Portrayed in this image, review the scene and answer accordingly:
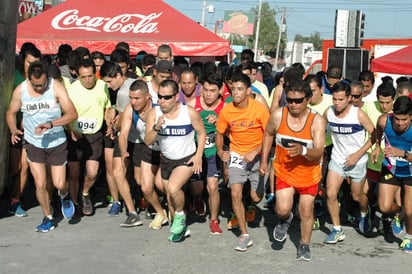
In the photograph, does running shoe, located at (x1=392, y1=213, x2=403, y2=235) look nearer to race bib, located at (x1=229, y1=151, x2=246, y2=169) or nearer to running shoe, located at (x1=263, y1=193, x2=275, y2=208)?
running shoe, located at (x1=263, y1=193, x2=275, y2=208)

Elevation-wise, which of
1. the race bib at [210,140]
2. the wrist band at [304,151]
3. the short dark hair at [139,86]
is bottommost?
the race bib at [210,140]

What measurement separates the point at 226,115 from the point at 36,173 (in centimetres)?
246

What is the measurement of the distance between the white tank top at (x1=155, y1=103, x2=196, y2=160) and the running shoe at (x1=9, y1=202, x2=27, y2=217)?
7.50 ft

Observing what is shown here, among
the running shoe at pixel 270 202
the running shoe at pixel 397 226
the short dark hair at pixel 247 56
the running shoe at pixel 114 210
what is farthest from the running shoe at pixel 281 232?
the short dark hair at pixel 247 56

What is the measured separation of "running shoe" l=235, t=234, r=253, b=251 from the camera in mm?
6520

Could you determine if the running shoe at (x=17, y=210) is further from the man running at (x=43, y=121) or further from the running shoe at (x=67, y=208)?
the man running at (x=43, y=121)

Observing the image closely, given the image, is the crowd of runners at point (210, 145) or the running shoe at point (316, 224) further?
the running shoe at point (316, 224)

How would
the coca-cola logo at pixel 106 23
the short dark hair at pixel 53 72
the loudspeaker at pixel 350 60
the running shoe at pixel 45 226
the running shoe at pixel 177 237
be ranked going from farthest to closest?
the loudspeaker at pixel 350 60, the coca-cola logo at pixel 106 23, the short dark hair at pixel 53 72, the running shoe at pixel 45 226, the running shoe at pixel 177 237

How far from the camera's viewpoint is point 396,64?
45.0ft

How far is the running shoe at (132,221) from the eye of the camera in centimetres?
739

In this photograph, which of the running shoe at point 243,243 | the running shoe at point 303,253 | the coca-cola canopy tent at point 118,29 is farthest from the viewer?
the coca-cola canopy tent at point 118,29

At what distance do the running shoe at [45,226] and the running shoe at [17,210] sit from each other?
79 centimetres

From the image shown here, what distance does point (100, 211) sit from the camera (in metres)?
8.26

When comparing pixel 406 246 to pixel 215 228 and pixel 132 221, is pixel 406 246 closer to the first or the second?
pixel 215 228
